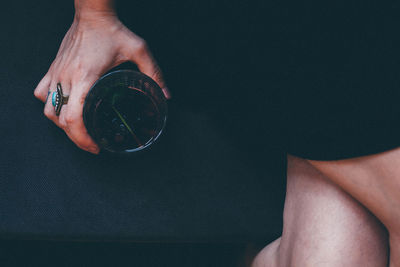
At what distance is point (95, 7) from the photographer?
2.16 ft

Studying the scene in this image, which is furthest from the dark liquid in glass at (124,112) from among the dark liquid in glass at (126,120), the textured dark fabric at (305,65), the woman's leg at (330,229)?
the woman's leg at (330,229)

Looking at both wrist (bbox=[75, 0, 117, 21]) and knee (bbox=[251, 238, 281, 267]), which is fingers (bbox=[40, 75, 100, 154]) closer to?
wrist (bbox=[75, 0, 117, 21])

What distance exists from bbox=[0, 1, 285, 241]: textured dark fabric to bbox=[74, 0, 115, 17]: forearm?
8 cm

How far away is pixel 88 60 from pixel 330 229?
1.62 feet

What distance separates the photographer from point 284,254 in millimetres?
739

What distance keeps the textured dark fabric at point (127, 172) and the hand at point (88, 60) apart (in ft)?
0.14

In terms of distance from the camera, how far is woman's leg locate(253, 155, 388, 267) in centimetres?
64

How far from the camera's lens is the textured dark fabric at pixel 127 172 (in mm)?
710

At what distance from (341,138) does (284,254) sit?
0.31 meters

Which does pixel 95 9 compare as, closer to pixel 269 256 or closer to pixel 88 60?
pixel 88 60

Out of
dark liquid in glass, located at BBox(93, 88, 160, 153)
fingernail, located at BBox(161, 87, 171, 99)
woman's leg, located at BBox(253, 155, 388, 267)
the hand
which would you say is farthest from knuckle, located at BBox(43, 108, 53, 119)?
woman's leg, located at BBox(253, 155, 388, 267)

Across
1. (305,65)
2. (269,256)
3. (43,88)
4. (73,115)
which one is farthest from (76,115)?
(269,256)

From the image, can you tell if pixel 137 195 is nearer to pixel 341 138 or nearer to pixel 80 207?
pixel 80 207

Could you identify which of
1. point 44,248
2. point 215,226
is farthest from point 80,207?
point 44,248
